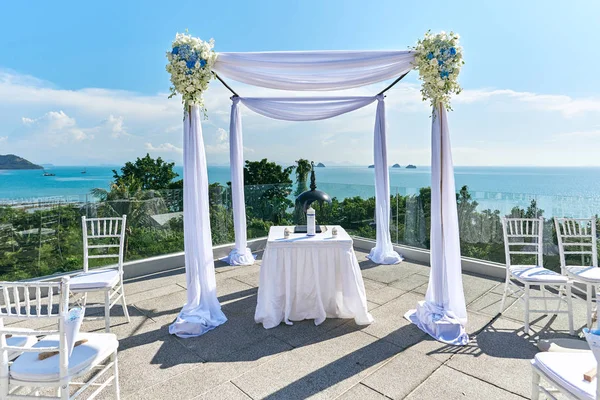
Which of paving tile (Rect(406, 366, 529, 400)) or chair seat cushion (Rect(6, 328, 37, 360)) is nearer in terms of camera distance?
chair seat cushion (Rect(6, 328, 37, 360))

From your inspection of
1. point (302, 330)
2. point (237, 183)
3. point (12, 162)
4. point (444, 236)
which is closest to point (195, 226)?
point (302, 330)

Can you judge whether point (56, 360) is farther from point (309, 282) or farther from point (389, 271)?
point (389, 271)

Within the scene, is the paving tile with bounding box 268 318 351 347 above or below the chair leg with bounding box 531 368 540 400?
below

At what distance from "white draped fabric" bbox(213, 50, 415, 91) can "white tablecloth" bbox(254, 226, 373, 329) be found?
5.41ft

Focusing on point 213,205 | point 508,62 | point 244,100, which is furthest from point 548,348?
point 508,62

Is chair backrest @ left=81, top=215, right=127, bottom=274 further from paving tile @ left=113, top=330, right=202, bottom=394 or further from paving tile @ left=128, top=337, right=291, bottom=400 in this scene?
paving tile @ left=128, top=337, right=291, bottom=400

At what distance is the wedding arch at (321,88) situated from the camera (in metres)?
2.87

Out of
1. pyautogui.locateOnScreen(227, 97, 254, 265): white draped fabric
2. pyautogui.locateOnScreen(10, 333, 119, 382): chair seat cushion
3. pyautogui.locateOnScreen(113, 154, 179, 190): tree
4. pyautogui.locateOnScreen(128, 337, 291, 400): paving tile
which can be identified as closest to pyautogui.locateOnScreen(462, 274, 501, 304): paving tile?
pyautogui.locateOnScreen(128, 337, 291, 400): paving tile

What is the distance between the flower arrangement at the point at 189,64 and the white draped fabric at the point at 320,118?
5.97 feet

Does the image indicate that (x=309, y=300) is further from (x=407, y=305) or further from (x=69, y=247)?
(x=69, y=247)

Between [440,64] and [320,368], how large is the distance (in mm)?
2684

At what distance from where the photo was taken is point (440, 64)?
2.84 m

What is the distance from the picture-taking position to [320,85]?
3.49 m

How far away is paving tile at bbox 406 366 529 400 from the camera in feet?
6.61
